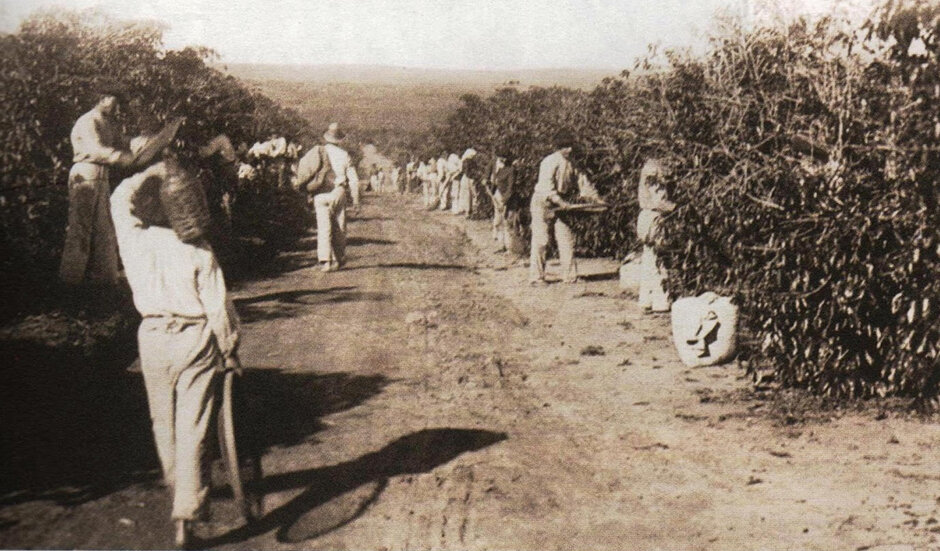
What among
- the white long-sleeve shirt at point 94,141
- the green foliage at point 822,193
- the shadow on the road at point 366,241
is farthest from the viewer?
the shadow on the road at point 366,241

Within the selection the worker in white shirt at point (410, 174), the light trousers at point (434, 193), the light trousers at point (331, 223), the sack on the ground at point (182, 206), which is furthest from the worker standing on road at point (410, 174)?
the sack on the ground at point (182, 206)

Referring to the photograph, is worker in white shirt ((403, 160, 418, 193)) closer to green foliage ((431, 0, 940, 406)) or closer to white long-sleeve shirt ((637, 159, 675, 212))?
white long-sleeve shirt ((637, 159, 675, 212))

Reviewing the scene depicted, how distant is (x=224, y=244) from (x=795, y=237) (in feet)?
29.7

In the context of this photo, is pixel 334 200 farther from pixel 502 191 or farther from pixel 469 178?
pixel 469 178

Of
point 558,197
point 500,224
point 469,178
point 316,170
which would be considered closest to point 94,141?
point 316,170

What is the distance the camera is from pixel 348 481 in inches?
199

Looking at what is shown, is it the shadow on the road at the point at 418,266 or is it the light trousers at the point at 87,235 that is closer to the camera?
the light trousers at the point at 87,235

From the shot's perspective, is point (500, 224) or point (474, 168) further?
point (474, 168)

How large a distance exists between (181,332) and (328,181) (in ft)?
29.7

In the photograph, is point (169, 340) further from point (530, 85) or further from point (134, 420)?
point (530, 85)

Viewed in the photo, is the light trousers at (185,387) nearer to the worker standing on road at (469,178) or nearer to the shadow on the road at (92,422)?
the shadow on the road at (92,422)

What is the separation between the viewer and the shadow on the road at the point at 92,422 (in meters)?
4.80

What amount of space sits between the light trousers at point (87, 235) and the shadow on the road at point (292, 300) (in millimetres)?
1709

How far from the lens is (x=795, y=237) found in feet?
20.2
